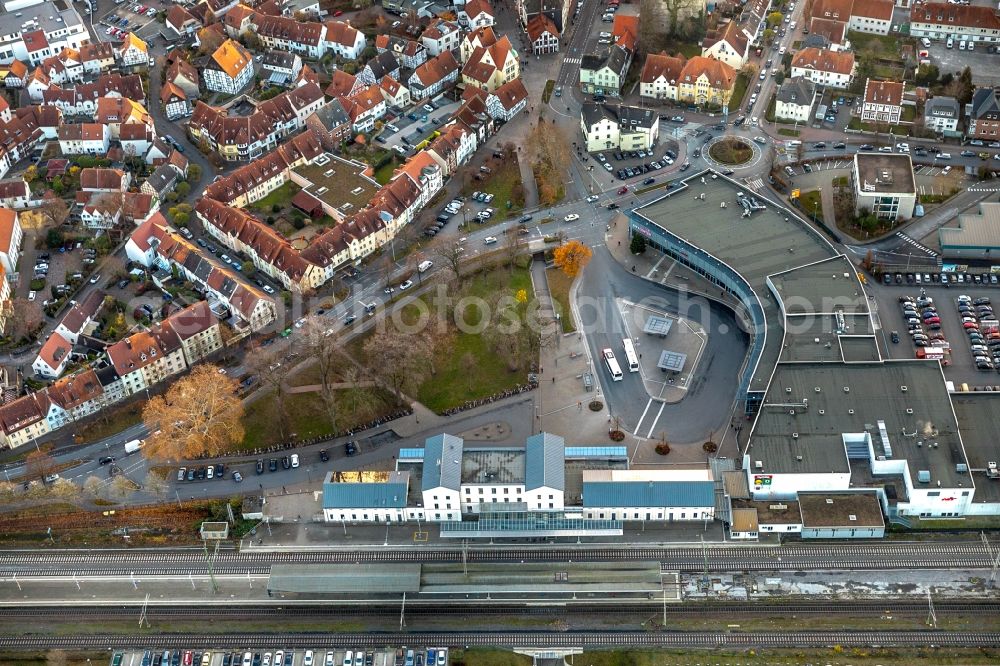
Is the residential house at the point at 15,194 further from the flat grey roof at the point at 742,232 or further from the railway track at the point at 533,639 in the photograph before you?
the flat grey roof at the point at 742,232

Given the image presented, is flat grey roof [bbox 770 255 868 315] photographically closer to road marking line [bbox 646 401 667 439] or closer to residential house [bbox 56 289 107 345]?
road marking line [bbox 646 401 667 439]

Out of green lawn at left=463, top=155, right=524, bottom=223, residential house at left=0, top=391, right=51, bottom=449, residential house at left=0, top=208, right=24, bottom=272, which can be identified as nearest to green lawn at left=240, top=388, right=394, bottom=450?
residential house at left=0, top=391, right=51, bottom=449

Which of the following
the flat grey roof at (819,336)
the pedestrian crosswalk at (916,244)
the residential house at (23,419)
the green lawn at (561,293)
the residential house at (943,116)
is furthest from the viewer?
the residential house at (943,116)

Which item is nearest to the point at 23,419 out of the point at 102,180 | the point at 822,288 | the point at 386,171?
the point at 102,180

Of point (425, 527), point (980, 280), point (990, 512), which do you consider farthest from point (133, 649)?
point (980, 280)

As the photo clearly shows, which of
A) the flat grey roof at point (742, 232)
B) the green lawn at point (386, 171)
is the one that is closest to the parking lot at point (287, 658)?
the flat grey roof at point (742, 232)
